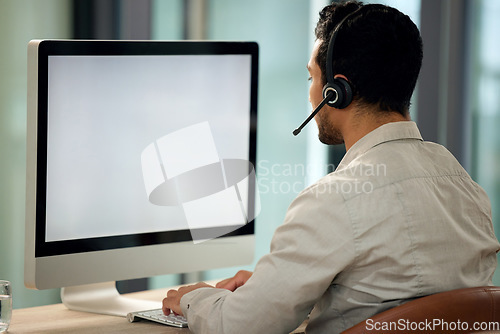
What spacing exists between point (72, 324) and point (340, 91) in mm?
713

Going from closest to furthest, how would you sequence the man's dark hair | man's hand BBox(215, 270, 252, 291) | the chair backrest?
1. the chair backrest
2. the man's dark hair
3. man's hand BBox(215, 270, 252, 291)

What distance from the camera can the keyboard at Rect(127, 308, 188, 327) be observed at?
1.29 m

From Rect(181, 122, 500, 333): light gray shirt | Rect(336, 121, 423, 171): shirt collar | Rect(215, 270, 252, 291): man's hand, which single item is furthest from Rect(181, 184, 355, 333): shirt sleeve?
Rect(215, 270, 252, 291): man's hand

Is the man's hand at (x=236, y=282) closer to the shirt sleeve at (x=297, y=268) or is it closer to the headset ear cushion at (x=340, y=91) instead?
the shirt sleeve at (x=297, y=268)

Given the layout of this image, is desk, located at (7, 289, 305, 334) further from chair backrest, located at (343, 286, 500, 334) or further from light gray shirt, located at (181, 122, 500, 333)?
chair backrest, located at (343, 286, 500, 334)

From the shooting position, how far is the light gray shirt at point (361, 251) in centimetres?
104

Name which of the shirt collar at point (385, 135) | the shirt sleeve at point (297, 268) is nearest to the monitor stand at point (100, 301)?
the shirt sleeve at point (297, 268)

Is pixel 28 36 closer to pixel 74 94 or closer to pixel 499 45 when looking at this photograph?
pixel 74 94

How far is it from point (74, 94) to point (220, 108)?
1.20ft

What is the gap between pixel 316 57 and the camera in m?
1.28

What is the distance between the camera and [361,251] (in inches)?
40.6

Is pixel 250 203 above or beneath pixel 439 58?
beneath

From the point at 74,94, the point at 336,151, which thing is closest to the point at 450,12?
the point at 336,151

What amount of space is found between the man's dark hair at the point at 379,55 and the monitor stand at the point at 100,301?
0.68 m
